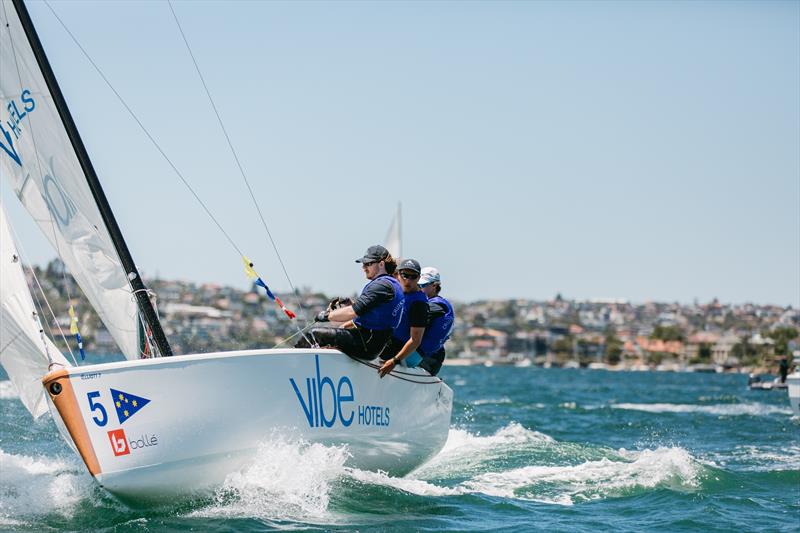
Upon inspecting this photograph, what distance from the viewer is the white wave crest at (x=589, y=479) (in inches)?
354

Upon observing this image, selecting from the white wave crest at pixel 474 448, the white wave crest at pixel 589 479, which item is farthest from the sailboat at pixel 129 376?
the white wave crest at pixel 474 448

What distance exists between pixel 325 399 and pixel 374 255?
3.81ft

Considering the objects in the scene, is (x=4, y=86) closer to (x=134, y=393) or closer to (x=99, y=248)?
(x=99, y=248)

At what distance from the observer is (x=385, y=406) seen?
820 centimetres

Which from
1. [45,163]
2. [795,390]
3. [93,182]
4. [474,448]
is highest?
[45,163]

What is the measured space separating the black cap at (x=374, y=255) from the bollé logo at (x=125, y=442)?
214 cm

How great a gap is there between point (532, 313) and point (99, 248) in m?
144

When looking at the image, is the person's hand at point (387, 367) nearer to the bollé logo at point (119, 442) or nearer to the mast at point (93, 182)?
the mast at point (93, 182)

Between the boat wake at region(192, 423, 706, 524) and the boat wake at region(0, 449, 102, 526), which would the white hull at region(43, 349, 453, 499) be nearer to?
the boat wake at region(192, 423, 706, 524)

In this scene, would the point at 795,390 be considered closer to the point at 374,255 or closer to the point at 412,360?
the point at 412,360

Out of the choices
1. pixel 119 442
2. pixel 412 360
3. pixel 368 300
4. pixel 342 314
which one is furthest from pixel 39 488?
pixel 412 360

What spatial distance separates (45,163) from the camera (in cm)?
777

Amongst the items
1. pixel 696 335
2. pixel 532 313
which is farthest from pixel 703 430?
pixel 532 313

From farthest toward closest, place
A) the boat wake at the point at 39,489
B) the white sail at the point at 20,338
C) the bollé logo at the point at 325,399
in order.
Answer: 1. the white sail at the point at 20,338
2. the bollé logo at the point at 325,399
3. the boat wake at the point at 39,489
